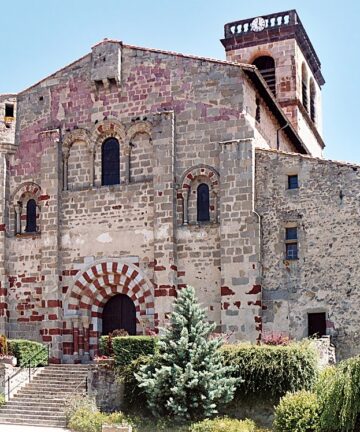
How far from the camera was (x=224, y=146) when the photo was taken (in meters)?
26.9

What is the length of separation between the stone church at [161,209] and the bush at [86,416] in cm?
450

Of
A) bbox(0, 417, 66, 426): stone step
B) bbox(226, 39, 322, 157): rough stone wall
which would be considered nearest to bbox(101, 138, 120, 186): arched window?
bbox(0, 417, 66, 426): stone step

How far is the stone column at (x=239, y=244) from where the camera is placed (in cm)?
2583

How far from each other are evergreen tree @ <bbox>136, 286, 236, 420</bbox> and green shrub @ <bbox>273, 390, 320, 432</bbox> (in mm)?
1846

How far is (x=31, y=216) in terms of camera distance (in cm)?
3030

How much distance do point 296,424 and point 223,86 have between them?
12324mm

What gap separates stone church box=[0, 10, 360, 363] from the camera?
1010 inches

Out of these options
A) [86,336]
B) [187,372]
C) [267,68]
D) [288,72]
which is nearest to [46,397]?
[86,336]

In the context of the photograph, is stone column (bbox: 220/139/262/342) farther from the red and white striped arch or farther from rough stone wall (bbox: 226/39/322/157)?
rough stone wall (bbox: 226/39/322/157)

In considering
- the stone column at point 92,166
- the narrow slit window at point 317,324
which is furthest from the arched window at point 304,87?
the narrow slit window at point 317,324

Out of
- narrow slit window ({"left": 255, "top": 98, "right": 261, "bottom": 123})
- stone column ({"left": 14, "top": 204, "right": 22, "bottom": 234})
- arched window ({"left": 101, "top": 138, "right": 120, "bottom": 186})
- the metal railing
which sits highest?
narrow slit window ({"left": 255, "top": 98, "right": 261, "bottom": 123})

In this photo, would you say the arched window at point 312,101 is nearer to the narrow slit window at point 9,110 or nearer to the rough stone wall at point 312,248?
the rough stone wall at point 312,248

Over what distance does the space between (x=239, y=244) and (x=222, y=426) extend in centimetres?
710

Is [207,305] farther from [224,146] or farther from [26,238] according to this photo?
[26,238]
